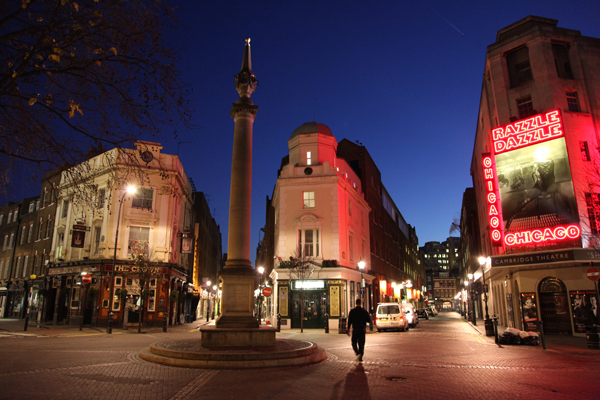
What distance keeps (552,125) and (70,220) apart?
122ft

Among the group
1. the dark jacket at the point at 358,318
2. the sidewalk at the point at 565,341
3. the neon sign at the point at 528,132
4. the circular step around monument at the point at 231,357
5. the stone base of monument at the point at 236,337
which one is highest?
the neon sign at the point at 528,132

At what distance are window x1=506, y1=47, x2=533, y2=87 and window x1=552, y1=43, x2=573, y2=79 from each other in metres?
1.47

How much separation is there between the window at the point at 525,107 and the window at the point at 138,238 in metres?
28.2

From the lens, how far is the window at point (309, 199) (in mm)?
33156

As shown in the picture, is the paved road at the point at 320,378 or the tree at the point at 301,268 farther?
the tree at the point at 301,268

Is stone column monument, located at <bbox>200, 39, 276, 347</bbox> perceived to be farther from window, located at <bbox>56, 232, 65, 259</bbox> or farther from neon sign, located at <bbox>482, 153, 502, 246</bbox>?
window, located at <bbox>56, 232, 65, 259</bbox>

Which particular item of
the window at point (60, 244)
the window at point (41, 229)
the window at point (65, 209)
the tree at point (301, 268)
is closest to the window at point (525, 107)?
the tree at point (301, 268)

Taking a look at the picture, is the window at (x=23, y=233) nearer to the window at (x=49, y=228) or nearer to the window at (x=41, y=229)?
the window at (x=41, y=229)

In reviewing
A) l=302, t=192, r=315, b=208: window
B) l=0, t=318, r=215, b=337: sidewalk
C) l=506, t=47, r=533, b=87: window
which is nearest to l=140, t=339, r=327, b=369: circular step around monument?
l=0, t=318, r=215, b=337: sidewalk

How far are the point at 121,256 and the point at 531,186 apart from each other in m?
28.7

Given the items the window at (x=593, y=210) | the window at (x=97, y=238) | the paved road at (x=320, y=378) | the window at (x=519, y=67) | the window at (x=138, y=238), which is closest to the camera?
the paved road at (x=320, y=378)

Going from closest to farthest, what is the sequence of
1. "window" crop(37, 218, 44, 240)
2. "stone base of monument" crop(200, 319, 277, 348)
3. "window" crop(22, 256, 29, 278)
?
"stone base of monument" crop(200, 319, 277, 348) → "window" crop(37, 218, 44, 240) → "window" crop(22, 256, 29, 278)

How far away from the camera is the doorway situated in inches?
883

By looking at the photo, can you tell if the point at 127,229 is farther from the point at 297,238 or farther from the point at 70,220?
the point at 297,238
